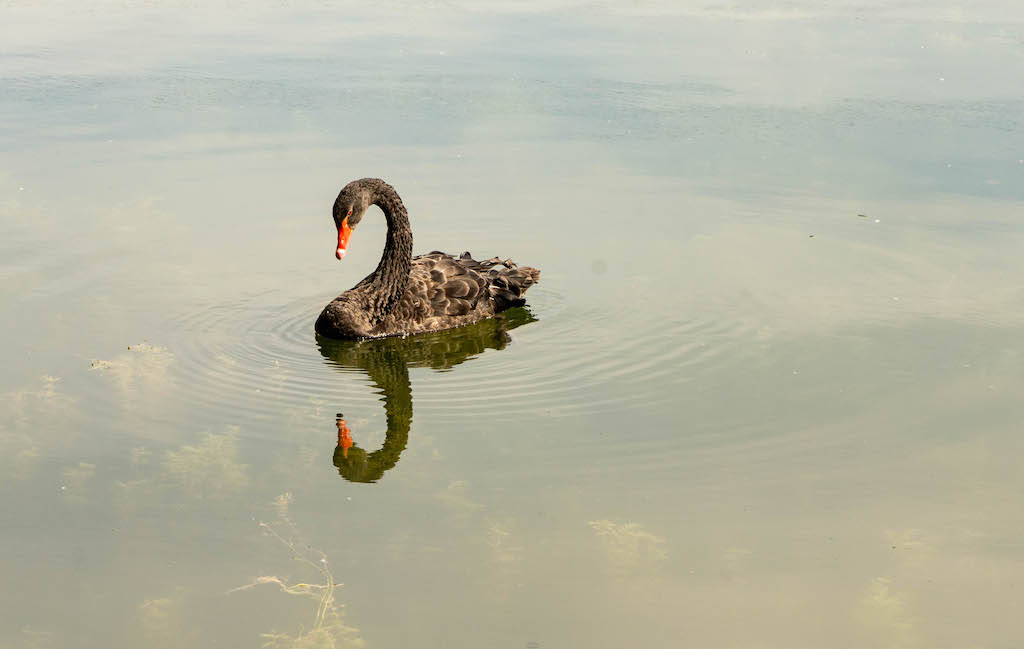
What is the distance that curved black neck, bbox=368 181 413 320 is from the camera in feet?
25.9

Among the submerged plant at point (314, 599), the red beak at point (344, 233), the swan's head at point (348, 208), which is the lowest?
the submerged plant at point (314, 599)

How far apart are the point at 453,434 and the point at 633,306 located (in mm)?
2228

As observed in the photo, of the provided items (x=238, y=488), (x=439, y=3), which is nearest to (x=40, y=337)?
(x=238, y=488)

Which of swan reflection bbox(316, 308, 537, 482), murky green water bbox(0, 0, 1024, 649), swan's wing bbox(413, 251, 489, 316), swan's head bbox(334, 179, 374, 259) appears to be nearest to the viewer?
murky green water bbox(0, 0, 1024, 649)

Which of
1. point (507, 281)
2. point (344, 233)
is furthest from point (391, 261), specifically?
point (507, 281)

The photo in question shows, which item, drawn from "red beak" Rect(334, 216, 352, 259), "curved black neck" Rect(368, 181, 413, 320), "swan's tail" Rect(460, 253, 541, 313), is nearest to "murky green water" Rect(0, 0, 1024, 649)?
"swan's tail" Rect(460, 253, 541, 313)

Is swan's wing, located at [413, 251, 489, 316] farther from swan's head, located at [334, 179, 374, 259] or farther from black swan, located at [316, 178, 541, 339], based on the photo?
swan's head, located at [334, 179, 374, 259]

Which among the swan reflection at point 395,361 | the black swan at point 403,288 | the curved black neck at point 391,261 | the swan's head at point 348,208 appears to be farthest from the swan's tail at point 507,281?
the swan's head at point 348,208

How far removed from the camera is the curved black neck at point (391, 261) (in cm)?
789

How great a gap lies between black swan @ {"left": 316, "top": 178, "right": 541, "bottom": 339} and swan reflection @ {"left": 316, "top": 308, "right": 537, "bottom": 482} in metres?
0.08

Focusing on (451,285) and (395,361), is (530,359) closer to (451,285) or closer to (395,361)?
(395,361)

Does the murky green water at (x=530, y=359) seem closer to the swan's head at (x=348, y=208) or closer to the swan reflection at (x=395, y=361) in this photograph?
the swan reflection at (x=395, y=361)

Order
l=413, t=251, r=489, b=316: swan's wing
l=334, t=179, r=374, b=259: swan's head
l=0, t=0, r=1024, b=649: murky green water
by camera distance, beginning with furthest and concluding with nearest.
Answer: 1. l=413, t=251, r=489, b=316: swan's wing
2. l=334, t=179, r=374, b=259: swan's head
3. l=0, t=0, r=1024, b=649: murky green water

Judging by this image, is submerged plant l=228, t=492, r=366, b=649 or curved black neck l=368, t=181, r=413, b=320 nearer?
submerged plant l=228, t=492, r=366, b=649
